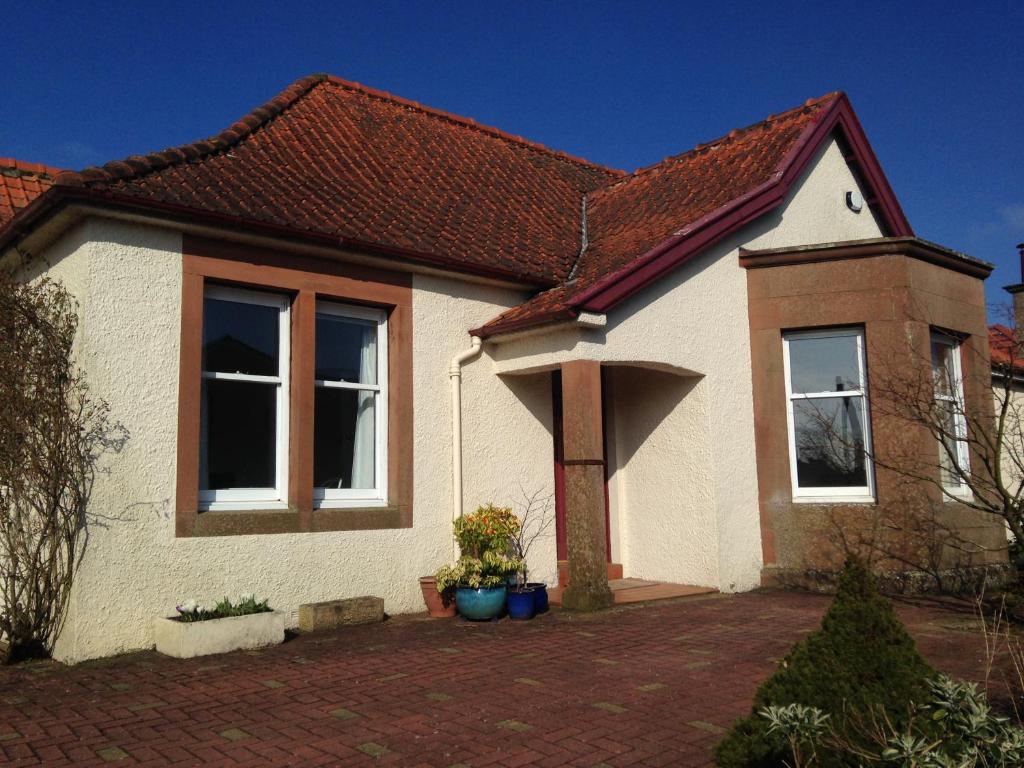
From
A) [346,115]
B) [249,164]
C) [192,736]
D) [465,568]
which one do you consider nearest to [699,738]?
[192,736]

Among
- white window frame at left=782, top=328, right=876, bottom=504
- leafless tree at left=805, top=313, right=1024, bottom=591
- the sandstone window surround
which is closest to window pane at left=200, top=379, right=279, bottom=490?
the sandstone window surround

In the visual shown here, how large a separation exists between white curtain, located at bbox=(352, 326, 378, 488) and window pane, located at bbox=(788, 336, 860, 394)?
505 cm

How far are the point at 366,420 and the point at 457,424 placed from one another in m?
0.97

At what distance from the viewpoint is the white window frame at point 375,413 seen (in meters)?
8.96

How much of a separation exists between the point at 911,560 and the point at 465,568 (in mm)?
4882

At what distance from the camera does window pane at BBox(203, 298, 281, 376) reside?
8.29 metres

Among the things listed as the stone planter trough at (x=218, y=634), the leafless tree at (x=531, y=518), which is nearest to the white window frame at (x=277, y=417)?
the stone planter trough at (x=218, y=634)

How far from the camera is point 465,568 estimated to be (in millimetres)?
8742

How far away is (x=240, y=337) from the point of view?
28.0 feet

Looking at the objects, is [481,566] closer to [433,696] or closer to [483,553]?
[483,553]

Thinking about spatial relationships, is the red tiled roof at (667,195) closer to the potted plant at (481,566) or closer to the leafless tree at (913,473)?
the potted plant at (481,566)

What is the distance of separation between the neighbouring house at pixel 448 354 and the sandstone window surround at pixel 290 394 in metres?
0.03

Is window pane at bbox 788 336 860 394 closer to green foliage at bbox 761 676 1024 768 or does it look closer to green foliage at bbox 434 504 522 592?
green foliage at bbox 434 504 522 592

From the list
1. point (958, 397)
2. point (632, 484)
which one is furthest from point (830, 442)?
point (632, 484)
